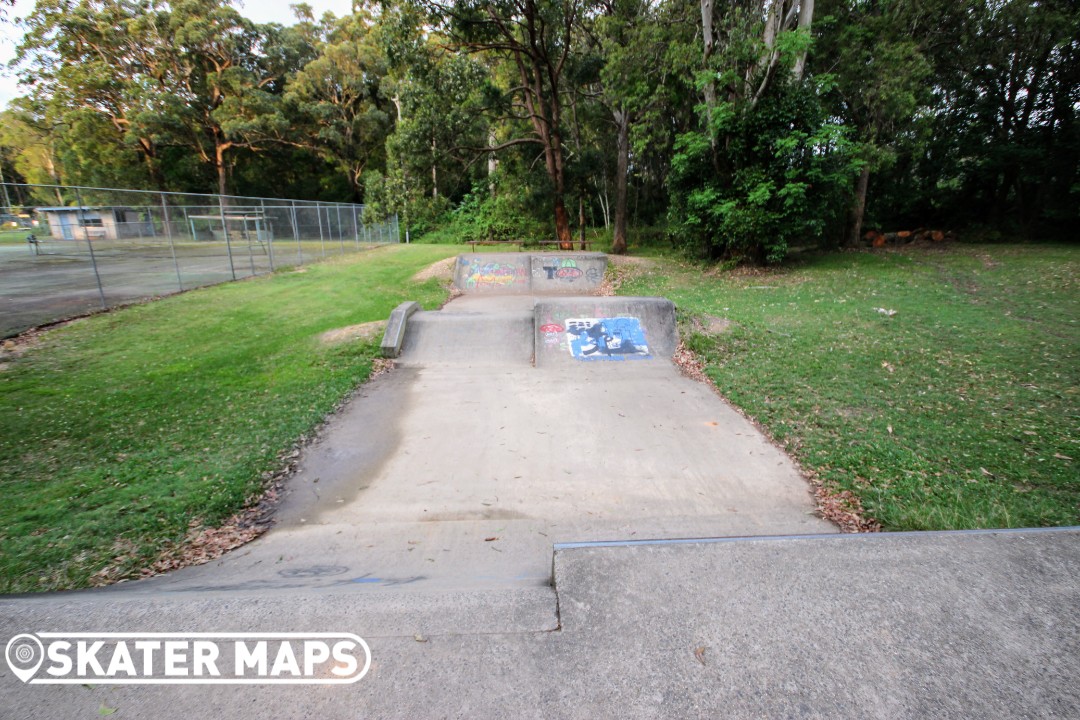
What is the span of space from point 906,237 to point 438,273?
20751 millimetres

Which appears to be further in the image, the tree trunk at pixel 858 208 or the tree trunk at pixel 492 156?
the tree trunk at pixel 492 156

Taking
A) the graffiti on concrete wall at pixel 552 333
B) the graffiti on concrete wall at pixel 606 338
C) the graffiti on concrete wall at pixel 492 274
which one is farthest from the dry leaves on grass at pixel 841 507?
the graffiti on concrete wall at pixel 492 274

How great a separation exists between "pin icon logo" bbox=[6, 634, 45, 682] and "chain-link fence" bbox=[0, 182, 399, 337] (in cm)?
935

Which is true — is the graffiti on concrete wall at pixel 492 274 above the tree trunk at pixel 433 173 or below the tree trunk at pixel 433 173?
below

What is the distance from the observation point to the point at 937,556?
8.17 feet

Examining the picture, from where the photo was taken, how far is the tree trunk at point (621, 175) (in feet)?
64.6

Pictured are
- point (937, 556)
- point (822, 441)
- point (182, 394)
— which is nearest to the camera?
point (937, 556)

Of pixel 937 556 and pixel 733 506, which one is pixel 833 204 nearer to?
pixel 733 506

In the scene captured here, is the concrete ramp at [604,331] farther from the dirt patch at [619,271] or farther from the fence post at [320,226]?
the fence post at [320,226]

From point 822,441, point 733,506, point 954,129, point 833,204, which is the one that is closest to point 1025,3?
point 954,129

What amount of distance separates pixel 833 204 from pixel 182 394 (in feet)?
54.1

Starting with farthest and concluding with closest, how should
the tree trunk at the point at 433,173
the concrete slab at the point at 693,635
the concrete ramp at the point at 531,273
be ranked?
the tree trunk at the point at 433,173
the concrete ramp at the point at 531,273
the concrete slab at the point at 693,635

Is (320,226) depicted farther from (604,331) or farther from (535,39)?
(604,331)

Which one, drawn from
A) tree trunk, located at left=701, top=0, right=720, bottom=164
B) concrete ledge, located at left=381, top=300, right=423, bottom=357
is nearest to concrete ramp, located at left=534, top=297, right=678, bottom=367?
concrete ledge, located at left=381, top=300, right=423, bottom=357
